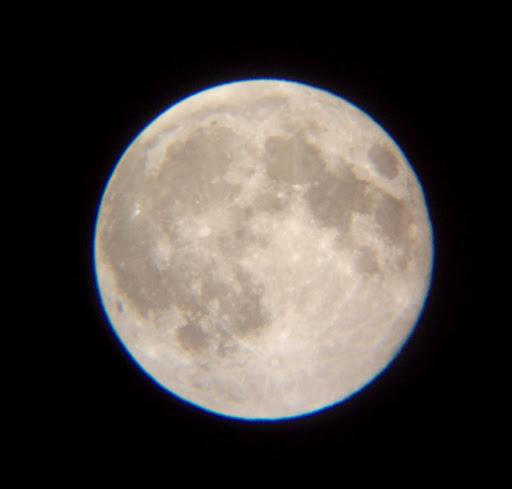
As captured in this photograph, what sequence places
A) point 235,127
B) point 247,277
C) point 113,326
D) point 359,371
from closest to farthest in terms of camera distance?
point 247,277, point 235,127, point 359,371, point 113,326

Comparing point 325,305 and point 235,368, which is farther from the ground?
point 325,305

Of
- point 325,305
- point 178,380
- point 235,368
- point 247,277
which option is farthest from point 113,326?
point 325,305

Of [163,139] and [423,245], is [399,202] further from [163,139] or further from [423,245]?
[163,139]

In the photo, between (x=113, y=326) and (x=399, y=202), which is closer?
(x=399, y=202)

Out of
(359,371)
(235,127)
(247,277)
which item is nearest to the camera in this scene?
(247,277)

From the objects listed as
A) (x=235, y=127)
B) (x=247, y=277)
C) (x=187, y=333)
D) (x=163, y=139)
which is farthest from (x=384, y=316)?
(x=163, y=139)

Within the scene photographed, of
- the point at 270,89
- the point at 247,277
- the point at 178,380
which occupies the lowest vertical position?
the point at 178,380
